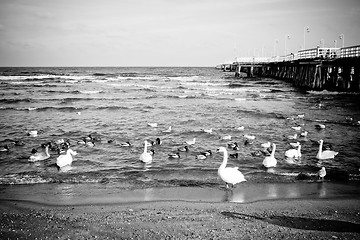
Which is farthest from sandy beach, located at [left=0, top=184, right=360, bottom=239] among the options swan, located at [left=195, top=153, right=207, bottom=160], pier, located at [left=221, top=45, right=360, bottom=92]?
pier, located at [left=221, top=45, right=360, bottom=92]

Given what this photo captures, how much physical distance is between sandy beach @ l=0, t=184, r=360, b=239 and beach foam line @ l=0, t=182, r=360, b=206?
260mm

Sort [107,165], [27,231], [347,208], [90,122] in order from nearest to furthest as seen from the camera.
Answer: [27,231] < [347,208] < [107,165] < [90,122]

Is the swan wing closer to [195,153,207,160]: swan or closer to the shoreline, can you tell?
the shoreline

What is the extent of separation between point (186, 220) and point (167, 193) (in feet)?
6.26

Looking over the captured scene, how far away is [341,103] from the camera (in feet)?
91.2

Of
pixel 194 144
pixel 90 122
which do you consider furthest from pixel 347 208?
pixel 90 122

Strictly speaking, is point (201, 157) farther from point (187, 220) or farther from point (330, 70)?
point (330, 70)

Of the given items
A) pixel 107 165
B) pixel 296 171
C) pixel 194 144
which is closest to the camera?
pixel 296 171

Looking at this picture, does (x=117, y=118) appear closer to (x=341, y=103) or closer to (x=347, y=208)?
(x=347, y=208)

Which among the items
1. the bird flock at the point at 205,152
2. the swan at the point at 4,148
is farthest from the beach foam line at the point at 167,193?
the swan at the point at 4,148

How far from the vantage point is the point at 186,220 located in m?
6.64

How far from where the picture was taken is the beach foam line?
801 centimetres

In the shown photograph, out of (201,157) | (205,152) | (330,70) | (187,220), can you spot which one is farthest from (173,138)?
(330,70)

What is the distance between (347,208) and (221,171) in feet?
10.4
